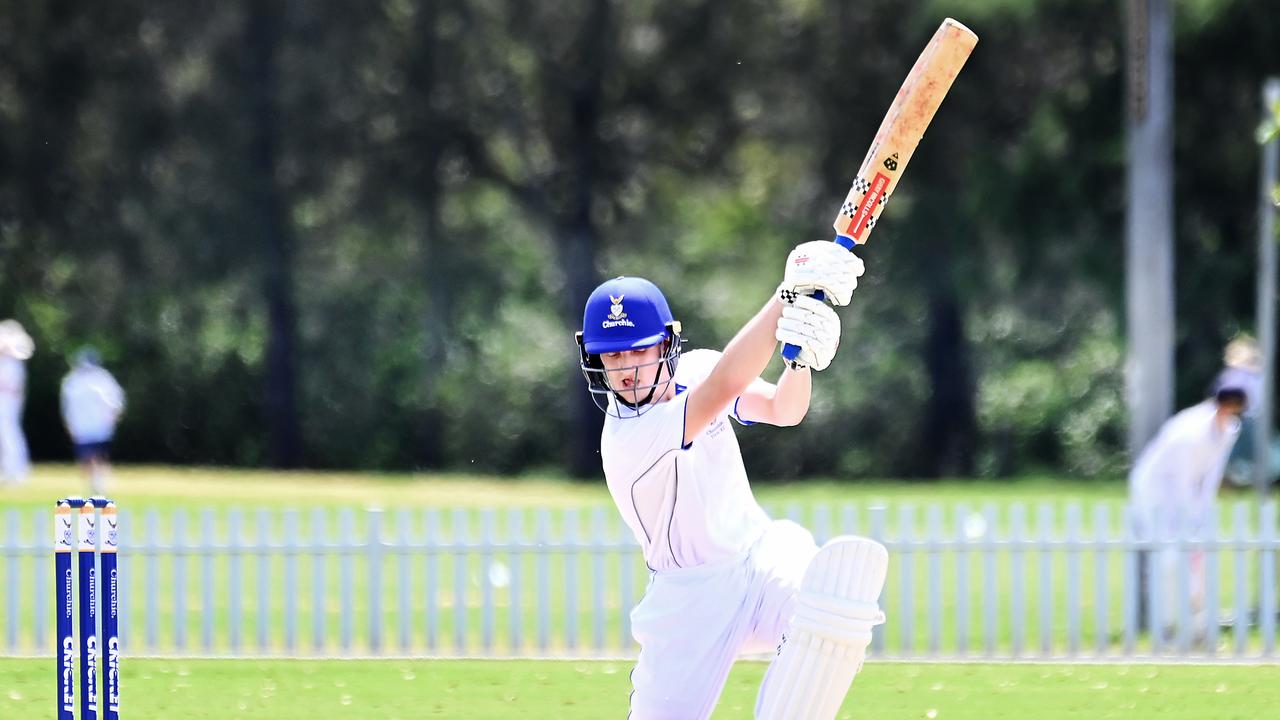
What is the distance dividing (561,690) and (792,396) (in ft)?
13.9

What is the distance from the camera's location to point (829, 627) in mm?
5094

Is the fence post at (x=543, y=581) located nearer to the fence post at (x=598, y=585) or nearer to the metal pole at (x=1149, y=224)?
the fence post at (x=598, y=585)

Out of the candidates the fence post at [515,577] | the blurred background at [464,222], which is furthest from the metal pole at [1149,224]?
the blurred background at [464,222]

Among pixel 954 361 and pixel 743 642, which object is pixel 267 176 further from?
pixel 743 642

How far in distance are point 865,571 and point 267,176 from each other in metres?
26.9

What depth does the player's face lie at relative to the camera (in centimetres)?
541

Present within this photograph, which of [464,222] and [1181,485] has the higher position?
[464,222]

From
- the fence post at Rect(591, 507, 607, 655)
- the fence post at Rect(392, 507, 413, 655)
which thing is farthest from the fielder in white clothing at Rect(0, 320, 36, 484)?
the fence post at Rect(591, 507, 607, 655)

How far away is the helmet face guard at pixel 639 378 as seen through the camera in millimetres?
5422

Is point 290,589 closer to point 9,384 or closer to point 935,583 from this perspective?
point 935,583

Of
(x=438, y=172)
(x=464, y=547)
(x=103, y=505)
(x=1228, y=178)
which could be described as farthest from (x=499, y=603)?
(x=438, y=172)

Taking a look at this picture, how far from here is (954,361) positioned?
31109 millimetres

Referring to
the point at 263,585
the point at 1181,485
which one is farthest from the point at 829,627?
the point at 1181,485

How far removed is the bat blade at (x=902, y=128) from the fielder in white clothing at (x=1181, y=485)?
20.3 ft
